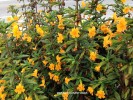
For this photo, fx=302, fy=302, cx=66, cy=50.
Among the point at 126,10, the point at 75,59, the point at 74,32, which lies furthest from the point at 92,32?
the point at 126,10

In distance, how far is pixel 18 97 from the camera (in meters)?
2.53

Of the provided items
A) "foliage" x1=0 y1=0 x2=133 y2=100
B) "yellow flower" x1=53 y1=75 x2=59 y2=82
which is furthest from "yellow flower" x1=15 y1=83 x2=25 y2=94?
"yellow flower" x1=53 y1=75 x2=59 y2=82

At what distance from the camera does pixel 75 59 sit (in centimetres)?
249

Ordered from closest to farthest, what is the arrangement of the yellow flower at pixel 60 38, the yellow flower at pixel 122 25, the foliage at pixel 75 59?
the yellow flower at pixel 122 25 → the foliage at pixel 75 59 → the yellow flower at pixel 60 38

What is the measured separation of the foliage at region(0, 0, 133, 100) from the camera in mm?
2363

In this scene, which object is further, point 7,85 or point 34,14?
point 34,14

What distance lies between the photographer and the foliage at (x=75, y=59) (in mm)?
2363

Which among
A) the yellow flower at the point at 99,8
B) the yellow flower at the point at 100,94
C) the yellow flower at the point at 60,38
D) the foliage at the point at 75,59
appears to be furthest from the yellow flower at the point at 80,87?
the yellow flower at the point at 99,8

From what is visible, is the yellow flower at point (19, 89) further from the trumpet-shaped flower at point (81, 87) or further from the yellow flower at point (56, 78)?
the trumpet-shaped flower at point (81, 87)

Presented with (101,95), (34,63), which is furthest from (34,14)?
(101,95)

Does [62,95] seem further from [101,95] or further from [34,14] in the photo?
[34,14]

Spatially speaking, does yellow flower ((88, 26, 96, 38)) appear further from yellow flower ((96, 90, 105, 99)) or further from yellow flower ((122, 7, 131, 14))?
yellow flower ((96, 90, 105, 99))

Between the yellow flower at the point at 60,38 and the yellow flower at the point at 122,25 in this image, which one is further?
the yellow flower at the point at 60,38

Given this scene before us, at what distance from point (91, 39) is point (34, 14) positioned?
106 cm
